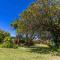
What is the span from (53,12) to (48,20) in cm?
141

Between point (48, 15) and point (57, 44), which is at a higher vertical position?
point (48, 15)

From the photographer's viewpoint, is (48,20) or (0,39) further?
(0,39)

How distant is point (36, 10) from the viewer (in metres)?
26.1

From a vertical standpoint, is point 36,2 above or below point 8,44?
above

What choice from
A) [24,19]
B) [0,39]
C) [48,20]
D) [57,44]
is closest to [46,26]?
[48,20]

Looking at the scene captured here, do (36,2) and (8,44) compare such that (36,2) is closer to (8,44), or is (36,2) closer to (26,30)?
(26,30)

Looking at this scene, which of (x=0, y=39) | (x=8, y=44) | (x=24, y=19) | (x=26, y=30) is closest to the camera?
(x=24, y=19)

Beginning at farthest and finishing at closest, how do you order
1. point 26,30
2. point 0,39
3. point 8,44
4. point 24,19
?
1. point 0,39
2. point 8,44
3. point 26,30
4. point 24,19

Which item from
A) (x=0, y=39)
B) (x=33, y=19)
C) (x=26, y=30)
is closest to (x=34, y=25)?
(x=33, y=19)

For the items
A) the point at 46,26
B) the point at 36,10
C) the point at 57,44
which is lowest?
the point at 57,44

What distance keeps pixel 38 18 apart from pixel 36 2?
197 centimetres

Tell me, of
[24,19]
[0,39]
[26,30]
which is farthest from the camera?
[0,39]

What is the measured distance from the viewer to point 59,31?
29609mm

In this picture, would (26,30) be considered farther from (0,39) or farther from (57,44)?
(0,39)
